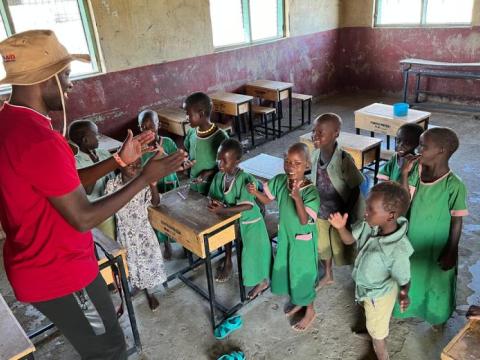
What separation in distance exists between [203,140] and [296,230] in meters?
1.11

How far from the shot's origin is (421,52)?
299 inches

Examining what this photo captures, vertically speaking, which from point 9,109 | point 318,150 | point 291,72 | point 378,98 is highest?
point 9,109

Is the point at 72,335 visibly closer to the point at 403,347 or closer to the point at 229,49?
the point at 403,347

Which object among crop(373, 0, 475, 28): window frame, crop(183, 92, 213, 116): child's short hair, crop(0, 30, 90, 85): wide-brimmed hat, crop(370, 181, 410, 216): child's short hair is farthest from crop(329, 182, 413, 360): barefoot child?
crop(373, 0, 475, 28): window frame

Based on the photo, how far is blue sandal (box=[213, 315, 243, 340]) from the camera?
2.61m

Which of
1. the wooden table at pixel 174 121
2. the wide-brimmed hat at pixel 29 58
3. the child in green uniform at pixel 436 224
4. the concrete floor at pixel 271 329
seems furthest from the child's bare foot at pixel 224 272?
the wooden table at pixel 174 121

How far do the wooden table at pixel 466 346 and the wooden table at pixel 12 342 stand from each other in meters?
1.54

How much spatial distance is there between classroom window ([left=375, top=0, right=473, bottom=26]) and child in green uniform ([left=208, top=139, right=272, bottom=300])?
632cm

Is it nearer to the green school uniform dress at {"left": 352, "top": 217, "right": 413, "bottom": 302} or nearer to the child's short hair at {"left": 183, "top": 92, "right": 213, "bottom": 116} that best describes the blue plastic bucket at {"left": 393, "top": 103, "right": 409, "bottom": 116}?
the child's short hair at {"left": 183, "top": 92, "right": 213, "bottom": 116}

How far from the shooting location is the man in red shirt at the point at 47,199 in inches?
50.4

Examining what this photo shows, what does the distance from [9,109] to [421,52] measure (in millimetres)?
7819

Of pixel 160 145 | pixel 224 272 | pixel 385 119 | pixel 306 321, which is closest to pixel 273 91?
pixel 385 119

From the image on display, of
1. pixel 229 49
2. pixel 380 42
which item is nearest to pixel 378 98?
pixel 380 42

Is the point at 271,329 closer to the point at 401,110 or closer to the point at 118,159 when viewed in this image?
the point at 118,159
